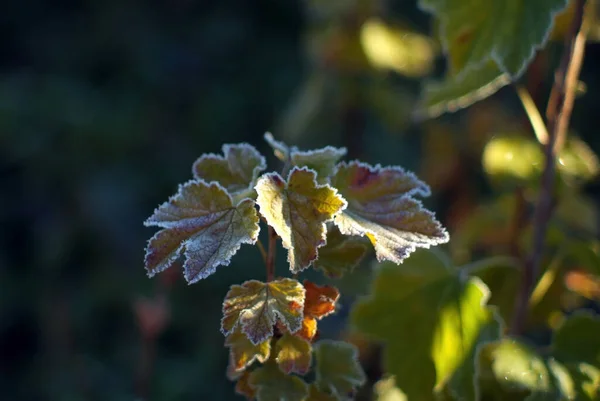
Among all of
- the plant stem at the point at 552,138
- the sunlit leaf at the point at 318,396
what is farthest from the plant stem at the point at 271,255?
the plant stem at the point at 552,138

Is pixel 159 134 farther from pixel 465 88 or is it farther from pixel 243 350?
pixel 243 350

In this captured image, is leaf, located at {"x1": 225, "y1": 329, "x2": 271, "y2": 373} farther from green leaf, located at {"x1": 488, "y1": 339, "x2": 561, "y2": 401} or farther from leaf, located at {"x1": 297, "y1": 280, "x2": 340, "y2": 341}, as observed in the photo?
green leaf, located at {"x1": 488, "y1": 339, "x2": 561, "y2": 401}

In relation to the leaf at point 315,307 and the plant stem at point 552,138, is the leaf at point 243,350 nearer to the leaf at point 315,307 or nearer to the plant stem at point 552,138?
the leaf at point 315,307

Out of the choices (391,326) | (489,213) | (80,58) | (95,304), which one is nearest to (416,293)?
(391,326)

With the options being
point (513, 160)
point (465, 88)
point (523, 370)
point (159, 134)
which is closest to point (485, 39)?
point (465, 88)

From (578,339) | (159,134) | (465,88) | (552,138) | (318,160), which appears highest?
(318,160)

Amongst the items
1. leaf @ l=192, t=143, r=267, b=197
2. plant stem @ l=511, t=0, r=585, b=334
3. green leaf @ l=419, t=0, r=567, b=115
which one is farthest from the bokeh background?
leaf @ l=192, t=143, r=267, b=197
